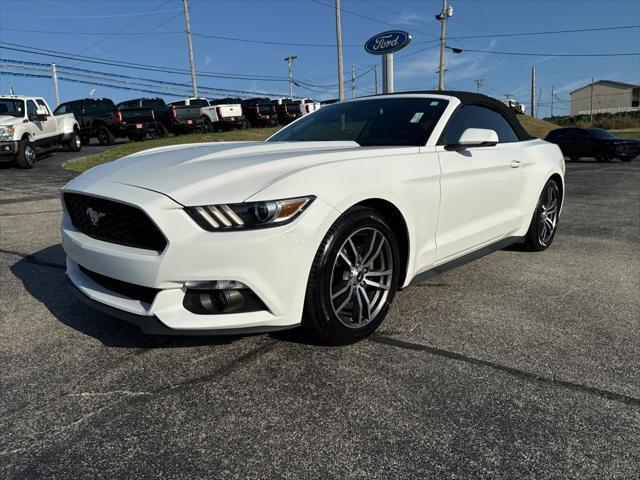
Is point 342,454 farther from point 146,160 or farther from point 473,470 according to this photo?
point 146,160

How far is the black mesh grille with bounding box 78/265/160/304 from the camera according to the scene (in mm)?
2600

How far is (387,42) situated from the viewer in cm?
2255

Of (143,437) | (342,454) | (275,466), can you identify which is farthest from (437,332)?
(143,437)

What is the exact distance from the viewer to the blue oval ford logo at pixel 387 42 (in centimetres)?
2180

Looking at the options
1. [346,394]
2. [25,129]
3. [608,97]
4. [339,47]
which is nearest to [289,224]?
[346,394]

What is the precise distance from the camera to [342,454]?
201 centimetres

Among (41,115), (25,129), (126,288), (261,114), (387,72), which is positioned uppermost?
(387,72)

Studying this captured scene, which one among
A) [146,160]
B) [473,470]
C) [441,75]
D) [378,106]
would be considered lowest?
[473,470]

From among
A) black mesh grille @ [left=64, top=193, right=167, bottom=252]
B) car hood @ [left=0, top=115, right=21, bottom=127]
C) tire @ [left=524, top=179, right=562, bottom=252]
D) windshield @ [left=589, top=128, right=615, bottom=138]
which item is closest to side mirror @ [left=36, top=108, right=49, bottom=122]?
car hood @ [left=0, top=115, right=21, bottom=127]

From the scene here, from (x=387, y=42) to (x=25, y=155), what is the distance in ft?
51.3

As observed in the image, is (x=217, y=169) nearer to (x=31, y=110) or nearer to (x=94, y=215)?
(x=94, y=215)

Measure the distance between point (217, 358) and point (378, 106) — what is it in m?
2.46

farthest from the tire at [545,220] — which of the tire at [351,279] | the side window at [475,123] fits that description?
the tire at [351,279]

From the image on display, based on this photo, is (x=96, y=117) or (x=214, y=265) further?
(x=96, y=117)
